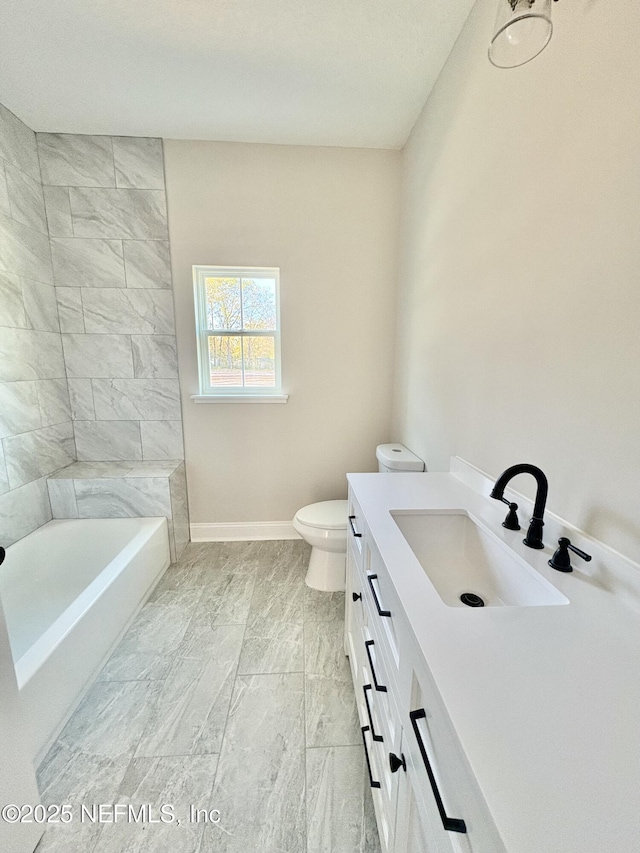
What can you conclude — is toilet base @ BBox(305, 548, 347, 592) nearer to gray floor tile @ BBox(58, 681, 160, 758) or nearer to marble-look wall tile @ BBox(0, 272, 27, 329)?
gray floor tile @ BBox(58, 681, 160, 758)

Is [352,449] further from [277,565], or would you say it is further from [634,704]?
[634,704]

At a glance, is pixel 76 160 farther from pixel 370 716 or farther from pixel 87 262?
pixel 370 716

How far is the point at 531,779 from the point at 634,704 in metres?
0.24

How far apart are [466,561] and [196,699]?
127 centimetres

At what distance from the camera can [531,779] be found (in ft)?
1.40

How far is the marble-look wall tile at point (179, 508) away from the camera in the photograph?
2432mm

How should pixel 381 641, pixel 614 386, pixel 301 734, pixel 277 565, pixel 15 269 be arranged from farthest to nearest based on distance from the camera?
pixel 277 565, pixel 15 269, pixel 301 734, pixel 381 641, pixel 614 386

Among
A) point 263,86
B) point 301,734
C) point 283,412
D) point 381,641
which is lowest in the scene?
point 301,734

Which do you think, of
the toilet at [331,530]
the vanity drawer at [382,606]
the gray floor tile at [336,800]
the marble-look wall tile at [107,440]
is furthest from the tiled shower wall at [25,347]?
the vanity drawer at [382,606]

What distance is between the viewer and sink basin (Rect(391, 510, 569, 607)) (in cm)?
91

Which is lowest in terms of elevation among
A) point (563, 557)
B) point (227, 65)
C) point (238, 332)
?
point (563, 557)

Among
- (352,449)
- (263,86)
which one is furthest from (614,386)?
(263,86)

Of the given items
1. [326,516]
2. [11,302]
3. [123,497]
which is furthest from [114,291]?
[326,516]

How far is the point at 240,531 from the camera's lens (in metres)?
2.76
